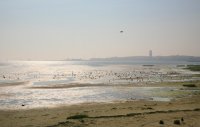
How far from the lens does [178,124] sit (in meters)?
22.0

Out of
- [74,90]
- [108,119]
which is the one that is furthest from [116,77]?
[108,119]

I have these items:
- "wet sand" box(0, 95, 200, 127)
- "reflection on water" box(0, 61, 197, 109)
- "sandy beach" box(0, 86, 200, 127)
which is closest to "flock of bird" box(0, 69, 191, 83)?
"reflection on water" box(0, 61, 197, 109)

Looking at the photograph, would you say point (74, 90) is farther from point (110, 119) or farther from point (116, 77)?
point (116, 77)

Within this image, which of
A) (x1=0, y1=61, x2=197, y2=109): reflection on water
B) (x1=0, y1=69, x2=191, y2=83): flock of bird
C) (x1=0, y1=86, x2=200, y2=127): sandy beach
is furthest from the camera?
(x1=0, y1=69, x2=191, y2=83): flock of bird

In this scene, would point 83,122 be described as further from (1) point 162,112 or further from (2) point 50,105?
Result: (2) point 50,105

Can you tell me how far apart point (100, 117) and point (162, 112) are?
A: 19.6ft

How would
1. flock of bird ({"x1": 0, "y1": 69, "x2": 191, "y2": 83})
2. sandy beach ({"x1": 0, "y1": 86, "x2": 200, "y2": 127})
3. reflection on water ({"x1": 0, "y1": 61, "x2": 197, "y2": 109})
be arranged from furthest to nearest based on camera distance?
flock of bird ({"x1": 0, "y1": 69, "x2": 191, "y2": 83}) < reflection on water ({"x1": 0, "y1": 61, "x2": 197, "y2": 109}) < sandy beach ({"x1": 0, "y1": 86, "x2": 200, "y2": 127})

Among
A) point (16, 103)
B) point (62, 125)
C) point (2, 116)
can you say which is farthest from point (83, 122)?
point (16, 103)

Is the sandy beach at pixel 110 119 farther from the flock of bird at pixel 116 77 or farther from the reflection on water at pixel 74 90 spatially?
the flock of bird at pixel 116 77

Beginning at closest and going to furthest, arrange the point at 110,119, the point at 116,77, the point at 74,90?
the point at 110,119, the point at 74,90, the point at 116,77

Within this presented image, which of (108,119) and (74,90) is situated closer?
(108,119)

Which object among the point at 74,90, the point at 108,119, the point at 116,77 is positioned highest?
the point at 108,119

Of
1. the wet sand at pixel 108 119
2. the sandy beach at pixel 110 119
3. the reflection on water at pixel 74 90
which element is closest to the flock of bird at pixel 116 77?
the reflection on water at pixel 74 90

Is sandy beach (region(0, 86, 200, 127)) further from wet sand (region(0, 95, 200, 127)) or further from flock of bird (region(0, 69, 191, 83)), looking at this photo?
flock of bird (region(0, 69, 191, 83))
